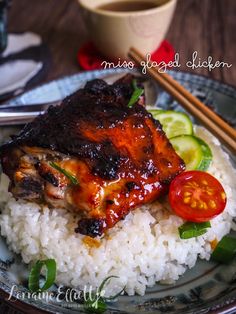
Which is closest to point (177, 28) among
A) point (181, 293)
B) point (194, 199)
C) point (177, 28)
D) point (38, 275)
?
point (177, 28)

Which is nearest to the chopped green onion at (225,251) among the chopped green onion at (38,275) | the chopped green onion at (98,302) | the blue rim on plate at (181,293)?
the blue rim on plate at (181,293)

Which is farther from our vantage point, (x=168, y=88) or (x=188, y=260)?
(x=168, y=88)

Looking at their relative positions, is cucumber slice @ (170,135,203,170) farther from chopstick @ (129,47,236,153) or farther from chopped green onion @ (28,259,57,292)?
chopped green onion @ (28,259,57,292)

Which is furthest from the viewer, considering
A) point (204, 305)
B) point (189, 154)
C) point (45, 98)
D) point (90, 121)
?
point (45, 98)

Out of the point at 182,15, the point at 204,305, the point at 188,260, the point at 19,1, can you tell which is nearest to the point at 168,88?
the point at 188,260

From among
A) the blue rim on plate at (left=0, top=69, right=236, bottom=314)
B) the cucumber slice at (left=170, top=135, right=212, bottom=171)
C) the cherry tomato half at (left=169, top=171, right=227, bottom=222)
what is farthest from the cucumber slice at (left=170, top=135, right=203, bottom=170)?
the blue rim on plate at (left=0, top=69, right=236, bottom=314)

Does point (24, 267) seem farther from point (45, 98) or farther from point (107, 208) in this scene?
point (45, 98)
